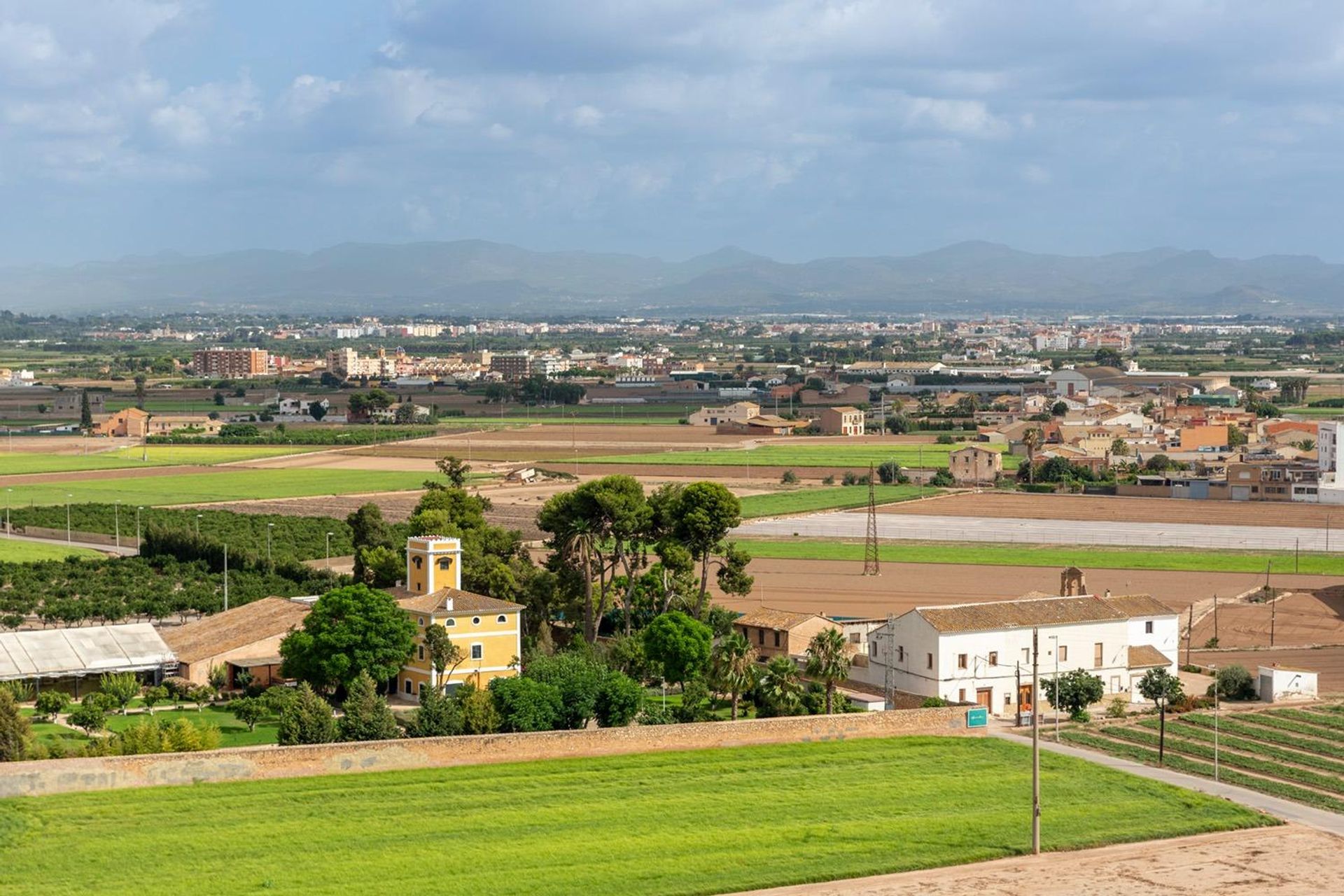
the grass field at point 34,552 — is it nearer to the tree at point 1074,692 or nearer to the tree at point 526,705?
the tree at point 526,705

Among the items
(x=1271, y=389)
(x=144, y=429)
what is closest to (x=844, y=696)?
(x=144, y=429)

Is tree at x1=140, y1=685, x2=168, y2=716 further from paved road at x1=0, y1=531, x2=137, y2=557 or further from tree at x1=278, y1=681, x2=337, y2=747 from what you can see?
paved road at x1=0, y1=531, x2=137, y2=557

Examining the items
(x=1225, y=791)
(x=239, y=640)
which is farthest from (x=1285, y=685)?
(x=239, y=640)

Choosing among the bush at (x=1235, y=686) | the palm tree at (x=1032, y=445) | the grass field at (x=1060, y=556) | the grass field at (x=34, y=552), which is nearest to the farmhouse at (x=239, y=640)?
the grass field at (x=34, y=552)

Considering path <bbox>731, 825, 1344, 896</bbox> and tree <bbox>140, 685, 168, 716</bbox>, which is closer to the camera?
path <bbox>731, 825, 1344, 896</bbox>

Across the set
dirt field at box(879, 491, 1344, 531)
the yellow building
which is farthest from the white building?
dirt field at box(879, 491, 1344, 531)

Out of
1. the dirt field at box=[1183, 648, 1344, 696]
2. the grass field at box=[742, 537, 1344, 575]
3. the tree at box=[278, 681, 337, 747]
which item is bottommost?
the dirt field at box=[1183, 648, 1344, 696]

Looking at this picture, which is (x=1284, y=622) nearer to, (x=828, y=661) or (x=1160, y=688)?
(x=1160, y=688)
